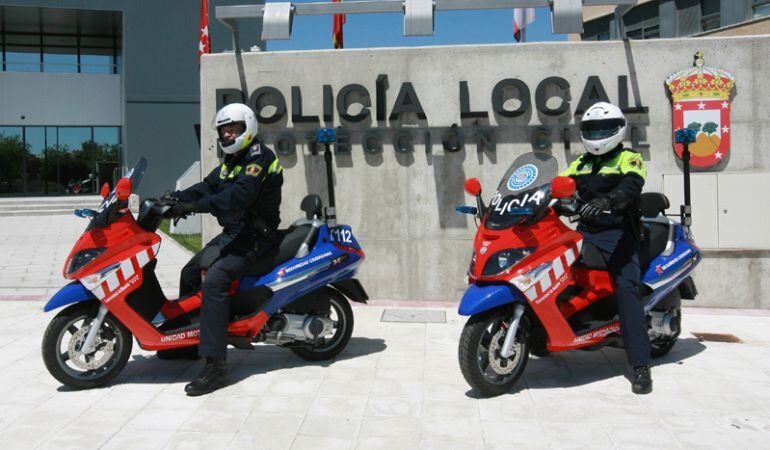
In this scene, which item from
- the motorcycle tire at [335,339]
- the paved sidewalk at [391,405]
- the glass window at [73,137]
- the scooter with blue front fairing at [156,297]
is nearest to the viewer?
the paved sidewalk at [391,405]

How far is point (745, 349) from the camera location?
17.9 ft

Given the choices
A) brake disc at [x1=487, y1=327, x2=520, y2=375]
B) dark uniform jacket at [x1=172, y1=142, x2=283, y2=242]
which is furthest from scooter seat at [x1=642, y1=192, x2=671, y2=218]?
dark uniform jacket at [x1=172, y1=142, x2=283, y2=242]

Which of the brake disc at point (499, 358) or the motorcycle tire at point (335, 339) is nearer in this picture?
the brake disc at point (499, 358)

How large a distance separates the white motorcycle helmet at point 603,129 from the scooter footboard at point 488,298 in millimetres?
1166

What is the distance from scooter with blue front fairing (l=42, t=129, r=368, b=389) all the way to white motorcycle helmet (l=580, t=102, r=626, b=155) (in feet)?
6.11

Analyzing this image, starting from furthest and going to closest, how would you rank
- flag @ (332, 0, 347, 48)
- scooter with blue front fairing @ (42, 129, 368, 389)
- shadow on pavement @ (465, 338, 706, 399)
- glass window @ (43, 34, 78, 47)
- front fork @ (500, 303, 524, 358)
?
glass window @ (43, 34, 78, 47) → flag @ (332, 0, 347, 48) → shadow on pavement @ (465, 338, 706, 399) → scooter with blue front fairing @ (42, 129, 368, 389) → front fork @ (500, 303, 524, 358)

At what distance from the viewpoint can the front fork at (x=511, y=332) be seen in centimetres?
411

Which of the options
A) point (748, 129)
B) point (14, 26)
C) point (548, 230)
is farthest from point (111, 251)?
point (14, 26)

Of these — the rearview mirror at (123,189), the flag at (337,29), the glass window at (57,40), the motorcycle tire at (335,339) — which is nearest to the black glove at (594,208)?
the motorcycle tire at (335,339)

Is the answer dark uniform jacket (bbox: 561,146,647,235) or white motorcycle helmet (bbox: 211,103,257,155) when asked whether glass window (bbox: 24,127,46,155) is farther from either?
dark uniform jacket (bbox: 561,146,647,235)

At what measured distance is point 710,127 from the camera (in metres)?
7.07

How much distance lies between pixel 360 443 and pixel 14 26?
28.1m

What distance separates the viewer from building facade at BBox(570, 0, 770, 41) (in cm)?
2572

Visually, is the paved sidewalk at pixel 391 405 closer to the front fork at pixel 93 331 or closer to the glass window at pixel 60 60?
the front fork at pixel 93 331
